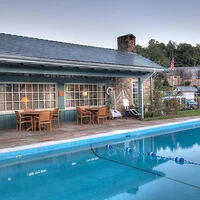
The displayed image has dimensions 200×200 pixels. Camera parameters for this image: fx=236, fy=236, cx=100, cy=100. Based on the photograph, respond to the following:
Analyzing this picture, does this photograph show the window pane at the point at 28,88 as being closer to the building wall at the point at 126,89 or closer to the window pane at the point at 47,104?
the window pane at the point at 47,104

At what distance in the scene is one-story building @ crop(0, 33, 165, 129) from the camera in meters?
8.23

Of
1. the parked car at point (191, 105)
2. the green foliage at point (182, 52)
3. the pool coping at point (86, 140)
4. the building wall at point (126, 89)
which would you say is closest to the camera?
the pool coping at point (86, 140)

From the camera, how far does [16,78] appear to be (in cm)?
1047

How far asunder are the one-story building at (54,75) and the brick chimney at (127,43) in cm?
296

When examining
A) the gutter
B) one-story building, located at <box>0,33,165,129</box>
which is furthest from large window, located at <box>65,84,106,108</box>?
the gutter

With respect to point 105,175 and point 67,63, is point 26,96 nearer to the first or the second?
point 67,63

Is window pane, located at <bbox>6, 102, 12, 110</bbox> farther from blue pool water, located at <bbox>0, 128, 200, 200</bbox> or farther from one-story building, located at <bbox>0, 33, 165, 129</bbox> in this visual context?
blue pool water, located at <bbox>0, 128, 200, 200</bbox>

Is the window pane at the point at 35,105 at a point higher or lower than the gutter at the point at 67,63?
lower

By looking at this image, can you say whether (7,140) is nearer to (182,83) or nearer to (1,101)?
(1,101)

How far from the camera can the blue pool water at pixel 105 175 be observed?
4.26 meters

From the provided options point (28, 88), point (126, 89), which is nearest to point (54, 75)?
point (28, 88)

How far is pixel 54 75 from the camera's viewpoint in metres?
11.7

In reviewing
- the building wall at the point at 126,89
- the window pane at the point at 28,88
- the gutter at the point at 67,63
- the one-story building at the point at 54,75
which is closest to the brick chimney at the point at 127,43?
the building wall at the point at 126,89

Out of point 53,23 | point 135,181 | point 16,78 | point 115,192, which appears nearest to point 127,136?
point 135,181
